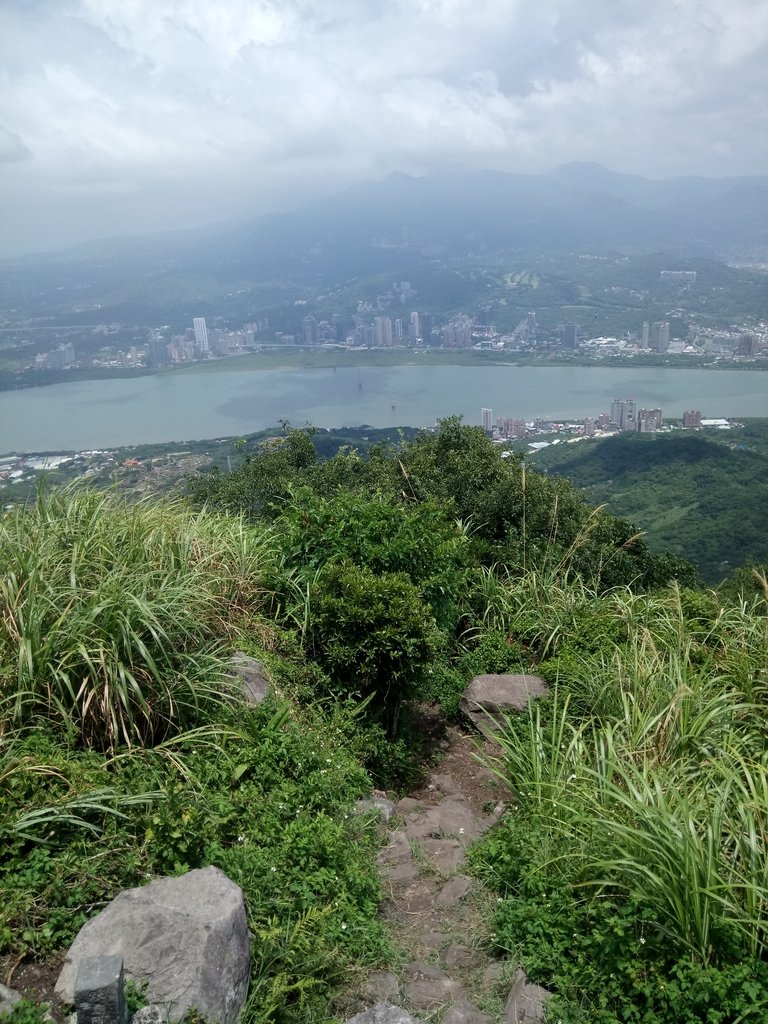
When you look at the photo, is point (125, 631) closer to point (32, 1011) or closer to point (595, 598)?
point (32, 1011)

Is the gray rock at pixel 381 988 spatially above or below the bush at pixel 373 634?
below

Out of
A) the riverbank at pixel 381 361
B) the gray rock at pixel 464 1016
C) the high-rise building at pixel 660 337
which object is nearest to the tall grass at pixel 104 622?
the gray rock at pixel 464 1016

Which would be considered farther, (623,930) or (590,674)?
(590,674)

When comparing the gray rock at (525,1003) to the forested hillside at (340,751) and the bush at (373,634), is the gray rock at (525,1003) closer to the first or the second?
the forested hillside at (340,751)

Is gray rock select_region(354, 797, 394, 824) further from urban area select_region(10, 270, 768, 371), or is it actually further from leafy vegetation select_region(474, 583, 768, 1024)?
urban area select_region(10, 270, 768, 371)

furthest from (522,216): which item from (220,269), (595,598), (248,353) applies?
(595,598)

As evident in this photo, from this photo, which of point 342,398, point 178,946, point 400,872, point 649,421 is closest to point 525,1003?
point 400,872
